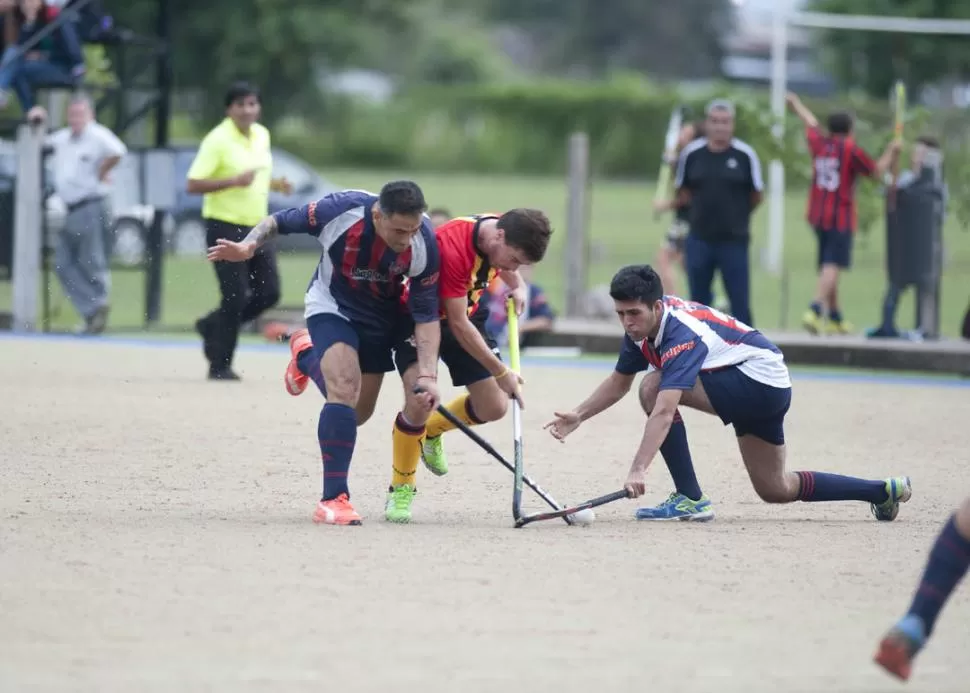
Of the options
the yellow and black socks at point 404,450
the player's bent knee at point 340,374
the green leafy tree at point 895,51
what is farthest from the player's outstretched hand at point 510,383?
the green leafy tree at point 895,51

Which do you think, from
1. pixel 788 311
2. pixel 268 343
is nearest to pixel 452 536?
pixel 268 343

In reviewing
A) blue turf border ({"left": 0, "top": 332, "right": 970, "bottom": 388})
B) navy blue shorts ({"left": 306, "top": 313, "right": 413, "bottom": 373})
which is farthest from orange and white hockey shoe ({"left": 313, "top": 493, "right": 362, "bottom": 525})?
blue turf border ({"left": 0, "top": 332, "right": 970, "bottom": 388})

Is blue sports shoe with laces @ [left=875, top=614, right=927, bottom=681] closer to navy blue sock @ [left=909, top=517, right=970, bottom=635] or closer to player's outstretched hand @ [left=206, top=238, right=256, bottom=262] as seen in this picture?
navy blue sock @ [left=909, top=517, right=970, bottom=635]

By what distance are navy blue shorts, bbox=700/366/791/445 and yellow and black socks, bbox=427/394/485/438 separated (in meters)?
1.13

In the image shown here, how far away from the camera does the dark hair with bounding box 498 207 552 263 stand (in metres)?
7.11

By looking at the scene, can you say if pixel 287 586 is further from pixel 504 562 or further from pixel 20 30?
pixel 20 30

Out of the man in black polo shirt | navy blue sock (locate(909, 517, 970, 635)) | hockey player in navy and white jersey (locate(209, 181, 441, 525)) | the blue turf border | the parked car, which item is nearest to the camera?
navy blue sock (locate(909, 517, 970, 635))

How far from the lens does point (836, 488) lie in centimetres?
774

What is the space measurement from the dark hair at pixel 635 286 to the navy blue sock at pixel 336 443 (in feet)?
3.90

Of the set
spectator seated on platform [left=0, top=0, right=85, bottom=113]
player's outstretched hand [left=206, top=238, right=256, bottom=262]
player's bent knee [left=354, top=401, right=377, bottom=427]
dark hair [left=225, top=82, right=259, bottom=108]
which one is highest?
spectator seated on platform [left=0, top=0, right=85, bottom=113]

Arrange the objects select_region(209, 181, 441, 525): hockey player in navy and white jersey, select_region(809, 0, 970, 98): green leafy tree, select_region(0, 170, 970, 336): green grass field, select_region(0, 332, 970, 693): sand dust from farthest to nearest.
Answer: select_region(809, 0, 970, 98): green leafy tree
select_region(0, 170, 970, 336): green grass field
select_region(209, 181, 441, 525): hockey player in navy and white jersey
select_region(0, 332, 970, 693): sand dust

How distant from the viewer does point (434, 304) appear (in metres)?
7.34

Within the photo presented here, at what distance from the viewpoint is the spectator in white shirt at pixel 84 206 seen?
50.6 feet

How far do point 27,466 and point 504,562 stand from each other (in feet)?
10.3
